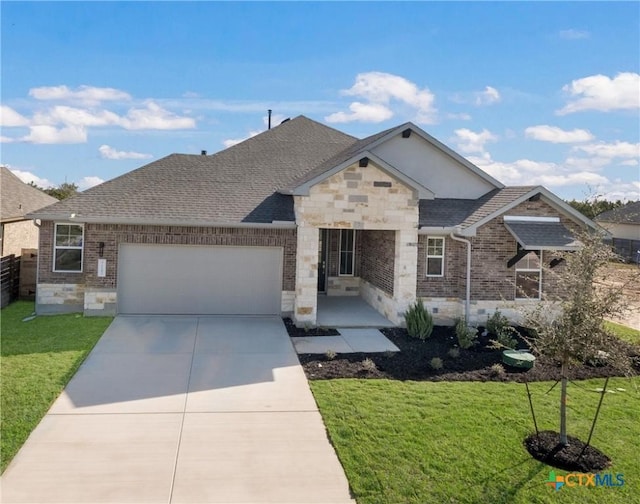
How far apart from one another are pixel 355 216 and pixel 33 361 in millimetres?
8288

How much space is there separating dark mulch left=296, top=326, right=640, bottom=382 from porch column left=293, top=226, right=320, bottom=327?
2686mm

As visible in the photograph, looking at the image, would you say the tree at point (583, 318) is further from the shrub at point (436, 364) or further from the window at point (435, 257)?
the window at point (435, 257)

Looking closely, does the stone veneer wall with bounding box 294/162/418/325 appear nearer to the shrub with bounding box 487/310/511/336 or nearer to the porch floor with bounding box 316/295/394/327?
the porch floor with bounding box 316/295/394/327

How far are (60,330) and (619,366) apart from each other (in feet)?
38.4

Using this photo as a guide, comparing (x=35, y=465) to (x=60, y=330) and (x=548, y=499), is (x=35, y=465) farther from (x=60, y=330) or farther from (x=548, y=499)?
(x=60, y=330)

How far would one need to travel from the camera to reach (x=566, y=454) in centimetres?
669

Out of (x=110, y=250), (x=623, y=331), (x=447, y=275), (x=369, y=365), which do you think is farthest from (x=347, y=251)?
(x=623, y=331)

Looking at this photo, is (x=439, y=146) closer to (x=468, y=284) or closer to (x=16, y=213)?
(x=468, y=284)

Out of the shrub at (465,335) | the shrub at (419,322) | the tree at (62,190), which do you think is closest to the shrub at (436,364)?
the shrub at (465,335)

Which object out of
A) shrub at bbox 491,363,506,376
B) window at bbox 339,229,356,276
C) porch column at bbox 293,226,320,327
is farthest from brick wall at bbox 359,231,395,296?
shrub at bbox 491,363,506,376

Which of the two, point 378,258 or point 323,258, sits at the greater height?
point 378,258

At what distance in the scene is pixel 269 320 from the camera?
14.1 metres

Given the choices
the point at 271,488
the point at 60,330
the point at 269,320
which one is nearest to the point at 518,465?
the point at 271,488

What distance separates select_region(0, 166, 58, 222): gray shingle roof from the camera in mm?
18766
